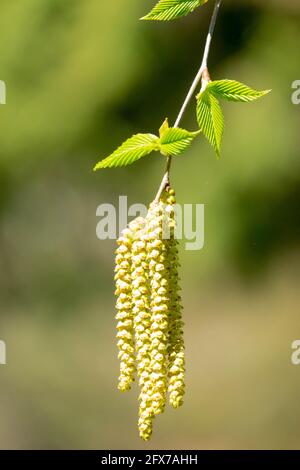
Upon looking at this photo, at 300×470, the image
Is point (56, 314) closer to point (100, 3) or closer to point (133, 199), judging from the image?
point (133, 199)

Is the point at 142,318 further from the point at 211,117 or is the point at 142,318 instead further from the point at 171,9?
the point at 171,9

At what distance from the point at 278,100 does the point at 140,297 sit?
259 centimetres

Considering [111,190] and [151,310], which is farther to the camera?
[111,190]

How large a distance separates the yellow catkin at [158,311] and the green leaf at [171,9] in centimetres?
22

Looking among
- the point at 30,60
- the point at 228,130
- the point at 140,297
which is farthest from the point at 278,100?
the point at 140,297

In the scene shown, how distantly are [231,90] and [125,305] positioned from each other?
0.22 meters

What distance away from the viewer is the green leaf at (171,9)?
2.63ft
